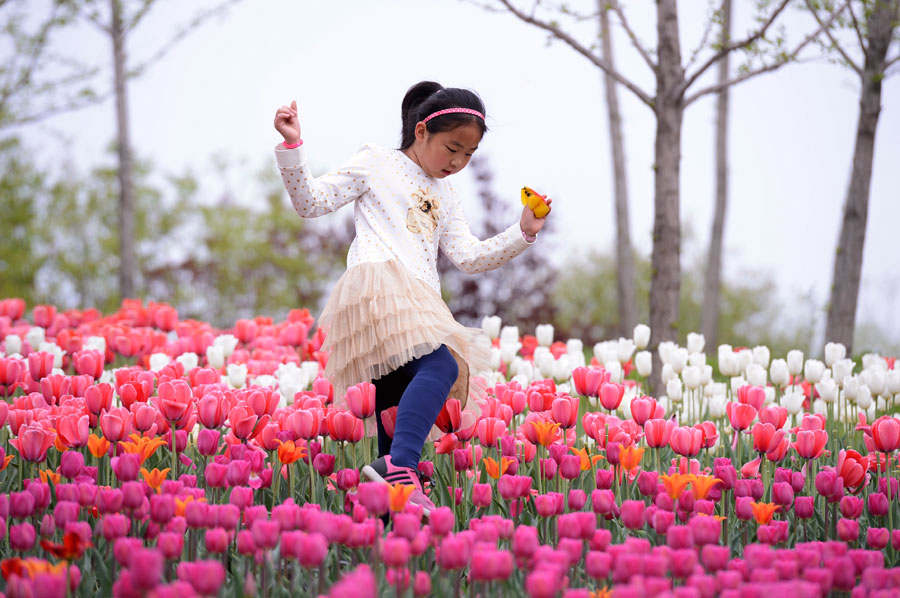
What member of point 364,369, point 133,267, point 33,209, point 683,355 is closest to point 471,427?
point 364,369

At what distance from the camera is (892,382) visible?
13.5 ft

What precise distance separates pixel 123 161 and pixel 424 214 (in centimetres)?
762

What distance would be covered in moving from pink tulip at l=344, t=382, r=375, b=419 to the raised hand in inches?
33.2

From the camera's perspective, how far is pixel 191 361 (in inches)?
194

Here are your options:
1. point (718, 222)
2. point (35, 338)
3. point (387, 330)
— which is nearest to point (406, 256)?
point (387, 330)

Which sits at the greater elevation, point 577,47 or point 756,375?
point 577,47

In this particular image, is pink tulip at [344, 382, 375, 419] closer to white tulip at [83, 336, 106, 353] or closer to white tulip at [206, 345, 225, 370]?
white tulip at [206, 345, 225, 370]

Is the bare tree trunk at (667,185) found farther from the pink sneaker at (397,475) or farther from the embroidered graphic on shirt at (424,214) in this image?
the pink sneaker at (397,475)

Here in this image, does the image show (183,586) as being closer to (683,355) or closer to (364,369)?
(364,369)

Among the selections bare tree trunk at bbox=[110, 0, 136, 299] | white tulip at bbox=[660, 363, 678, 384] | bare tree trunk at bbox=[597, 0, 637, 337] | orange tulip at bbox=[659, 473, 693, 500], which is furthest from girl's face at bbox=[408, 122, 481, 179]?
bare tree trunk at bbox=[110, 0, 136, 299]

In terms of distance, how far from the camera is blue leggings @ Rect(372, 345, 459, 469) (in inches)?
110

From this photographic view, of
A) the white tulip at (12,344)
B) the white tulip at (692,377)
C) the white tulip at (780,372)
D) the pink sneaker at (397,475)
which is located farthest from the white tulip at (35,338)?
the white tulip at (780,372)

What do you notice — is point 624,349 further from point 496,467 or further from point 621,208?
point 621,208

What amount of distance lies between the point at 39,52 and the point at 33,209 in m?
7.25
